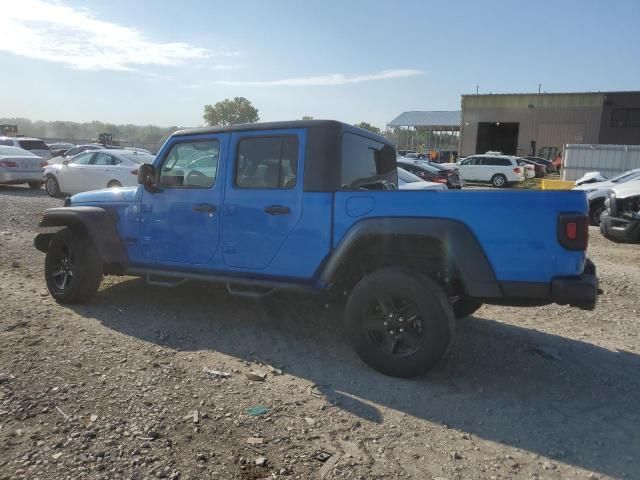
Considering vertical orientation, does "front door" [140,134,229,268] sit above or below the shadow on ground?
above

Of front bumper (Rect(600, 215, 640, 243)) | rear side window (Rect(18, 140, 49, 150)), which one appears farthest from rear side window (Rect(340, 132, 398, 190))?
rear side window (Rect(18, 140, 49, 150))

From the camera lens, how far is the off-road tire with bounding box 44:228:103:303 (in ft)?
16.9

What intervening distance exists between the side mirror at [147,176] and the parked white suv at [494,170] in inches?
927

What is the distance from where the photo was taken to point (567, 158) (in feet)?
71.4

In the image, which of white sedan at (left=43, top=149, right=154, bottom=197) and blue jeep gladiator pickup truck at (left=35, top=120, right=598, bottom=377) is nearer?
blue jeep gladiator pickup truck at (left=35, top=120, right=598, bottom=377)

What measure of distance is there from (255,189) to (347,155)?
0.84 m

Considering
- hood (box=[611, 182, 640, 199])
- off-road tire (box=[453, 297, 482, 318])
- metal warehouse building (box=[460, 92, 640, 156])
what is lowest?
off-road tire (box=[453, 297, 482, 318])

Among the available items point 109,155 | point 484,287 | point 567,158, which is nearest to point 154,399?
point 484,287

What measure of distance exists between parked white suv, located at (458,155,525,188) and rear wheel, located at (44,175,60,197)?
20.2 meters

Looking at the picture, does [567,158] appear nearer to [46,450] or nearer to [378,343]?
[378,343]

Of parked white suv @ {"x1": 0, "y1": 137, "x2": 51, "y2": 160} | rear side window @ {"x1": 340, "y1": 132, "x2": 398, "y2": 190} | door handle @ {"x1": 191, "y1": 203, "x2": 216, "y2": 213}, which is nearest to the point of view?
rear side window @ {"x1": 340, "y1": 132, "x2": 398, "y2": 190}

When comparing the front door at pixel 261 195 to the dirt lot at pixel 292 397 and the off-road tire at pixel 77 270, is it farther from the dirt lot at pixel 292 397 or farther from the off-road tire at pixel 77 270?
the off-road tire at pixel 77 270

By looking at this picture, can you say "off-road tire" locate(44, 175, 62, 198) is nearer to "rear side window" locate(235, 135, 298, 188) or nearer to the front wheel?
"rear side window" locate(235, 135, 298, 188)

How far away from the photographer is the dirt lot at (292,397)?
279 cm
